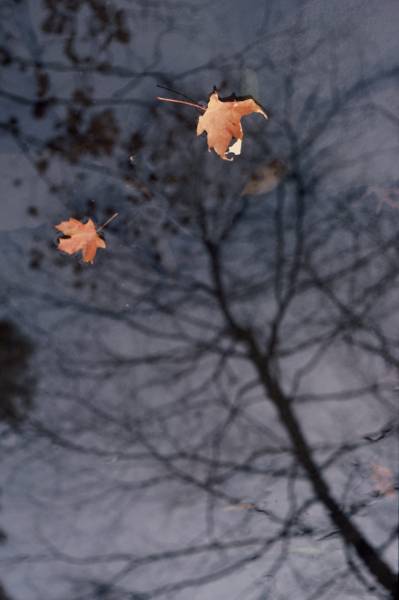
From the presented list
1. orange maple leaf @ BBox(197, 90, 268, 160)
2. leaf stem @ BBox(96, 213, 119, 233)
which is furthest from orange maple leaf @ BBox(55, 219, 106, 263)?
orange maple leaf @ BBox(197, 90, 268, 160)

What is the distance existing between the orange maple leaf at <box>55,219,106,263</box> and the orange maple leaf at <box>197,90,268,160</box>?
2.58ft

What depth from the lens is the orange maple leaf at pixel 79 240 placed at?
10.0 ft

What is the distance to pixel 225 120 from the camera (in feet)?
9.94

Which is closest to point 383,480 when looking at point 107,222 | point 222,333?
point 222,333

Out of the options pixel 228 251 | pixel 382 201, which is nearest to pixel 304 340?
pixel 228 251

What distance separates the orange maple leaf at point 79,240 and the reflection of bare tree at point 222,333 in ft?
0.22

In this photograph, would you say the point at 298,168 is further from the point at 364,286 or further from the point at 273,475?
the point at 273,475

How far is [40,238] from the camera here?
3066 mm

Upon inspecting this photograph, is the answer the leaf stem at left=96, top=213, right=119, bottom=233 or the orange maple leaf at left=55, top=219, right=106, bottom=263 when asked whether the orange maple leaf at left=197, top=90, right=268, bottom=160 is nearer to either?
the leaf stem at left=96, top=213, right=119, bottom=233

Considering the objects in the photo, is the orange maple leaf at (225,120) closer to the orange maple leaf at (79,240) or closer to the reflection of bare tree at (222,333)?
the reflection of bare tree at (222,333)

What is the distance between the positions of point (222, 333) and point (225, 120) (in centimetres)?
115

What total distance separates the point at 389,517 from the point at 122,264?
2024 mm

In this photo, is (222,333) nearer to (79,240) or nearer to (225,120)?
(79,240)

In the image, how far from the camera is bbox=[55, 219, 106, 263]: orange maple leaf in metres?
3.05
